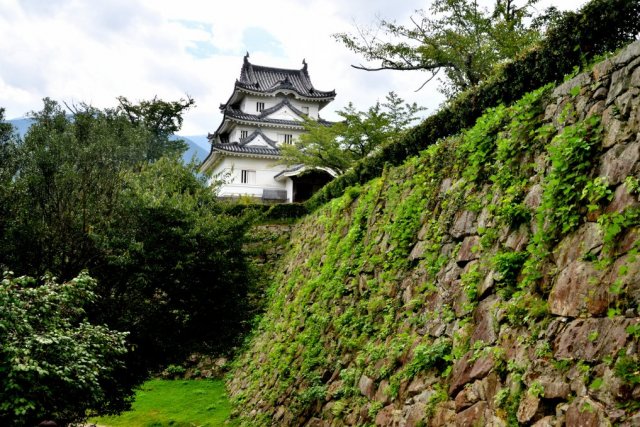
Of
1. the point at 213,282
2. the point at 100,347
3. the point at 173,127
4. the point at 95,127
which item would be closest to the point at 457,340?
the point at 100,347

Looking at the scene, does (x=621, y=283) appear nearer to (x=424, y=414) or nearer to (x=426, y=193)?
(x=424, y=414)

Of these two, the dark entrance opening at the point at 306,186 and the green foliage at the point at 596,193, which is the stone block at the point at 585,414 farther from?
the dark entrance opening at the point at 306,186

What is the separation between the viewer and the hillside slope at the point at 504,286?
152 inches

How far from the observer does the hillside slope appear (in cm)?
387

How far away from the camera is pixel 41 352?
587 centimetres

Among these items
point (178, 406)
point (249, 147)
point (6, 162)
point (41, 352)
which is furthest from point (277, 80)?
point (41, 352)

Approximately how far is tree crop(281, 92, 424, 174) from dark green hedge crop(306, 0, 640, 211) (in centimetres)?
1085

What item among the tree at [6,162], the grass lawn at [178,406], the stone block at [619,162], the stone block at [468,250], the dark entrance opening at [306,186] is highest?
the dark entrance opening at [306,186]

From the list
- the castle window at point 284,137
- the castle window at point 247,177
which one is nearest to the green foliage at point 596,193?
the castle window at point 247,177

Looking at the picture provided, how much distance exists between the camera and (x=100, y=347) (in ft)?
22.7

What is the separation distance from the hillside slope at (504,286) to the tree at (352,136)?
449 inches

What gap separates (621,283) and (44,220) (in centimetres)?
1096

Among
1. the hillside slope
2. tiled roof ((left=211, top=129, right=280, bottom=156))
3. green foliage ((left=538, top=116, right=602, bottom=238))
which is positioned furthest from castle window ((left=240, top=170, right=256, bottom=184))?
green foliage ((left=538, top=116, right=602, bottom=238))

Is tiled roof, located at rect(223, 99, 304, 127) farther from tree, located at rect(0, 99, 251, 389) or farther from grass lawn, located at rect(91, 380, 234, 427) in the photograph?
tree, located at rect(0, 99, 251, 389)
